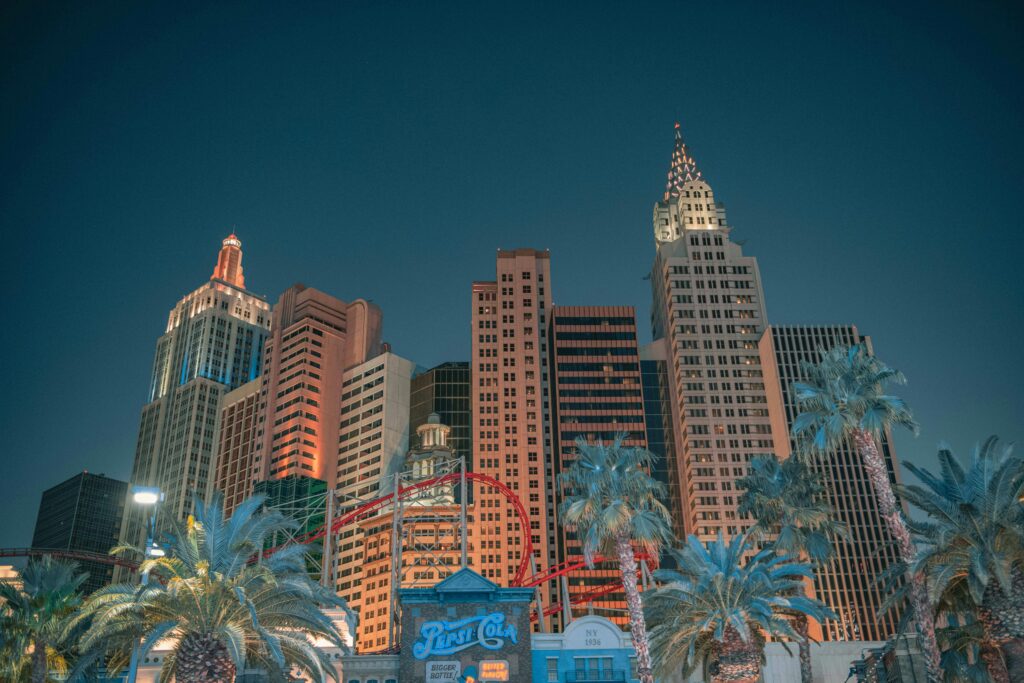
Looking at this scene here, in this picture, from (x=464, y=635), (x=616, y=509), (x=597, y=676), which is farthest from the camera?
(x=597, y=676)

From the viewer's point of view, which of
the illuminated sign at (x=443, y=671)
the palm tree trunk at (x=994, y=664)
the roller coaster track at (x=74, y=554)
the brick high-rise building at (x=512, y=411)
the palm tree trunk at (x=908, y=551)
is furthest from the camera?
the brick high-rise building at (x=512, y=411)

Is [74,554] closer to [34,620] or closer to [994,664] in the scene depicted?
[34,620]

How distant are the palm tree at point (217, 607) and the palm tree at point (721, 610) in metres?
16.7

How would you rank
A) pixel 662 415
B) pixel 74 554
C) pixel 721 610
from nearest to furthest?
pixel 721 610 → pixel 74 554 → pixel 662 415

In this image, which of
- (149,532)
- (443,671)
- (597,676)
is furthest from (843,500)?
(149,532)

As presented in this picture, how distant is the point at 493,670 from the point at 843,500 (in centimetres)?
10276

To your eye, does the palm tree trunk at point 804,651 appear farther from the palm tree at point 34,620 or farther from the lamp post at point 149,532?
the palm tree at point 34,620

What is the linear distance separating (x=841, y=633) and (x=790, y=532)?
310ft

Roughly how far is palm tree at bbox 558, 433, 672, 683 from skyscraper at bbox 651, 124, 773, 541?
342 feet

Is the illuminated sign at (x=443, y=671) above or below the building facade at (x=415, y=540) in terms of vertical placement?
below

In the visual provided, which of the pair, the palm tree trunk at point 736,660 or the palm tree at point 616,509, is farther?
the palm tree at point 616,509

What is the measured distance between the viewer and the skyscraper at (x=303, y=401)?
185 metres

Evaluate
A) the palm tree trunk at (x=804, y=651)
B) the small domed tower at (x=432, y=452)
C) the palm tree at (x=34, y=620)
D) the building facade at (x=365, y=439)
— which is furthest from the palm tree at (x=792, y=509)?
the building facade at (x=365, y=439)

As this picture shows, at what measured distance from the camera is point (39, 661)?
4669 centimetres
